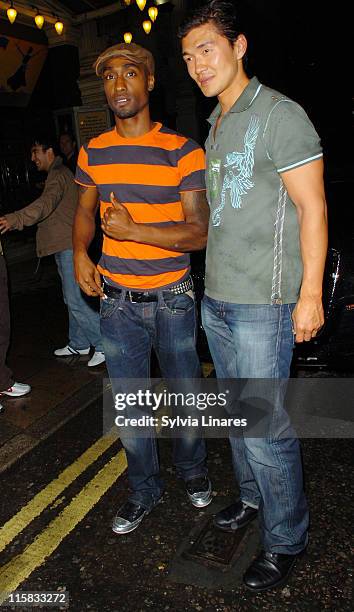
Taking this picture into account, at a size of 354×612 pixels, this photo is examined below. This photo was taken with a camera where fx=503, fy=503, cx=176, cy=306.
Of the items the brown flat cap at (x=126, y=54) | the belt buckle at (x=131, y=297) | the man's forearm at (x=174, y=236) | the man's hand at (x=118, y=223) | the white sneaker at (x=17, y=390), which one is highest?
the brown flat cap at (x=126, y=54)

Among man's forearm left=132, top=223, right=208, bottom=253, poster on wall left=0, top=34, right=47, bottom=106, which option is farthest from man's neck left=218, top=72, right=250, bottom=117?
poster on wall left=0, top=34, right=47, bottom=106

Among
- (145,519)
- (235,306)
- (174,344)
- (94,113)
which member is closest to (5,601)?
(145,519)

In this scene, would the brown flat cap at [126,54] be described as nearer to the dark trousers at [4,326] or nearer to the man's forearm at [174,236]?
the man's forearm at [174,236]

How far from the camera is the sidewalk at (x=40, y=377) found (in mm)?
3604

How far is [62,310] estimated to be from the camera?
6.64 metres

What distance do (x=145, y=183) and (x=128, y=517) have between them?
1.63 meters

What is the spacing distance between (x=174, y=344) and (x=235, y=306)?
51cm

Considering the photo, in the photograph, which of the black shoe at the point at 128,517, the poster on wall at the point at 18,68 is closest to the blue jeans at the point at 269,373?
the black shoe at the point at 128,517

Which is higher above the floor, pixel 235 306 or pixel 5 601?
pixel 235 306

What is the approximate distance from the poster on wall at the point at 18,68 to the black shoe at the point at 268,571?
1087 cm

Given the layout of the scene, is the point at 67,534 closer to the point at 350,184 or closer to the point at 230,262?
the point at 230,262

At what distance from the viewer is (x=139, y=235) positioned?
2.12m

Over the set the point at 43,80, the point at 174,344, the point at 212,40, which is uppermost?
the point at 43,80

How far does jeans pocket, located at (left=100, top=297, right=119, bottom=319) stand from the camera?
2395 millimetres
